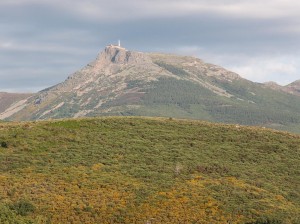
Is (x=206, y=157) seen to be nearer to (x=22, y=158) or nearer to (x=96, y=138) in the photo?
(x=96, y=138)

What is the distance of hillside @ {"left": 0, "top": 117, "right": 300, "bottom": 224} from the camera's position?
45.9 meters

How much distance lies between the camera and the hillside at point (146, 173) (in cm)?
4588

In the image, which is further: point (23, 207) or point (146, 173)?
point (146, 173)

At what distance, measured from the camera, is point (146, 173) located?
185 feet

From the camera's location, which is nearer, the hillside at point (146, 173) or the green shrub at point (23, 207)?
the green shrub at point (23, 207)

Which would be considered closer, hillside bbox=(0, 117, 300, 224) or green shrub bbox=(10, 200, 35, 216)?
green shrub bbox=(10, 200, 35, 216)

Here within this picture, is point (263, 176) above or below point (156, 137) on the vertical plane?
below

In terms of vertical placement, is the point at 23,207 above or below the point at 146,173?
below

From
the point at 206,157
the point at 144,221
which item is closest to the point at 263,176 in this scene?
the point at 206,157

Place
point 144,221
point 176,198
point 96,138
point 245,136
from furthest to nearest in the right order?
point 245,136
point 96,138
point 176,198
point 144,221

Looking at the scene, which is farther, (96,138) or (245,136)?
(245,136)

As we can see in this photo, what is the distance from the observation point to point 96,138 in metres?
69.6

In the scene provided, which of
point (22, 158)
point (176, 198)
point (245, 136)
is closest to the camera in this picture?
point (176, 198)

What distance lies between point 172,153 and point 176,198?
51.3 ft
